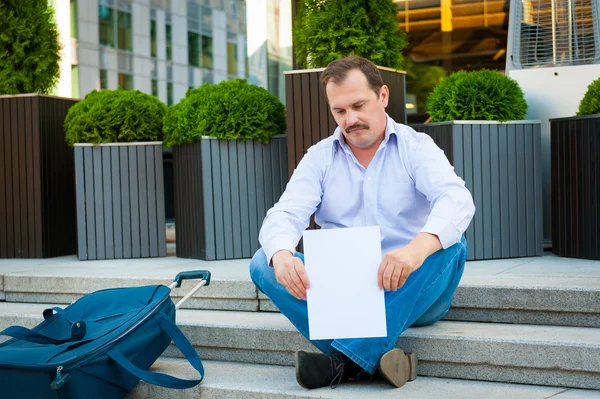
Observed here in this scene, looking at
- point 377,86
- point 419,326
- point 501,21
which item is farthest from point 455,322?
point 501,21

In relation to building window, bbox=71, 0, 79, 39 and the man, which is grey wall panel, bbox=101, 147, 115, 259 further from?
building window, bbox=71, 0, 79, 39

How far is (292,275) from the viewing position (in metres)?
2.68

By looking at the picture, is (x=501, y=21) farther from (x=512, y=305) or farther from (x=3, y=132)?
(x=512, y=305)

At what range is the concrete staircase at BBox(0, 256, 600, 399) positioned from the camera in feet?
9.31

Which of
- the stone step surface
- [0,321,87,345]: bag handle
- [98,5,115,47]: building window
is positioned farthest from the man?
[98,5,115,47]: building window

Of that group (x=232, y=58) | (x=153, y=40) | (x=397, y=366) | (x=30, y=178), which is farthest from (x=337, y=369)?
(x=153, y=40)

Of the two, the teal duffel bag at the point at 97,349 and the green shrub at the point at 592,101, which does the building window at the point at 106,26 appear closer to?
the green shrub at the point at 592,101

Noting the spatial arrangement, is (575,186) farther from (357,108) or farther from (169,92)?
(169,92)

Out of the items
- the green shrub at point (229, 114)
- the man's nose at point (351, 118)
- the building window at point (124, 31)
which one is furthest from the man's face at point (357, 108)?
the building window at point (124, 31)

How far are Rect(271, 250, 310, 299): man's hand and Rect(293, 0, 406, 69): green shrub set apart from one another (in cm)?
226

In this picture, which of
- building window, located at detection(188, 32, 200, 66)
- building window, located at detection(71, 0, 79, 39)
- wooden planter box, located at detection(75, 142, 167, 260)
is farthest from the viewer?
building window, located at detection(188, 32, 200, 66)

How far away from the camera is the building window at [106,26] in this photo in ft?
33.9

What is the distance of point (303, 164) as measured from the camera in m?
3.16

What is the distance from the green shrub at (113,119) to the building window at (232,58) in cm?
432
